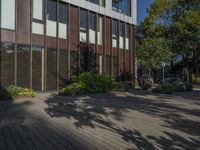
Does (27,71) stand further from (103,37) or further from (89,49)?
(103,37)

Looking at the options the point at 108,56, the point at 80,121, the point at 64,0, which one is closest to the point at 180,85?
the point at 108,56

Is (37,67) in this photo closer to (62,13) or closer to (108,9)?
(62,13)

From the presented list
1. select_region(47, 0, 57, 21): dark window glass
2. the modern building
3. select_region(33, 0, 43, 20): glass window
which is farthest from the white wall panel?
select_region(33, 0, 43, 20): glass window

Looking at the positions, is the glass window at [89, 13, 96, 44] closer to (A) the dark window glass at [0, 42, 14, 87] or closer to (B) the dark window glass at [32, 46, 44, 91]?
(B) the dark window glass at [32, 46, 44, 91]

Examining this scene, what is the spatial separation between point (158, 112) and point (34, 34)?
11767 mm

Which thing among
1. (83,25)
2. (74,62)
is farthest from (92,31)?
(74,62)

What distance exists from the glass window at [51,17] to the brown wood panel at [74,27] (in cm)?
165

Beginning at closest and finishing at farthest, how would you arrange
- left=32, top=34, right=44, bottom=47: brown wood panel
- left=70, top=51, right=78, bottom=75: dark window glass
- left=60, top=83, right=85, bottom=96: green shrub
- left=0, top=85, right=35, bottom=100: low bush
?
left=0, top=85, right=35, bottom=100: low bush, left=60, top=83, right=85, bottom=96: green shrub, left=32, top=34, right=44, bottom=47: brown wood panel, left=70, top=51, right=78, bottom=75: dark window glass

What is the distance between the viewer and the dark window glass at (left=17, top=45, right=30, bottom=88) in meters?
21.0

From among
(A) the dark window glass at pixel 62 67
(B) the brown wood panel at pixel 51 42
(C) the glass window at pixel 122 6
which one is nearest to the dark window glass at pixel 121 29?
(C) the glass window at pixel 122 6

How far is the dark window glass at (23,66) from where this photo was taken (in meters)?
21.0

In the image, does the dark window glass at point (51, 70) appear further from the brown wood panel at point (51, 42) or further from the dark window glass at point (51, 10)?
the dark window glass at point (51, 10)

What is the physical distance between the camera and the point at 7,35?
66.8 ft

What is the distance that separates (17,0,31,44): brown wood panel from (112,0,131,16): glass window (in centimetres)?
1042
